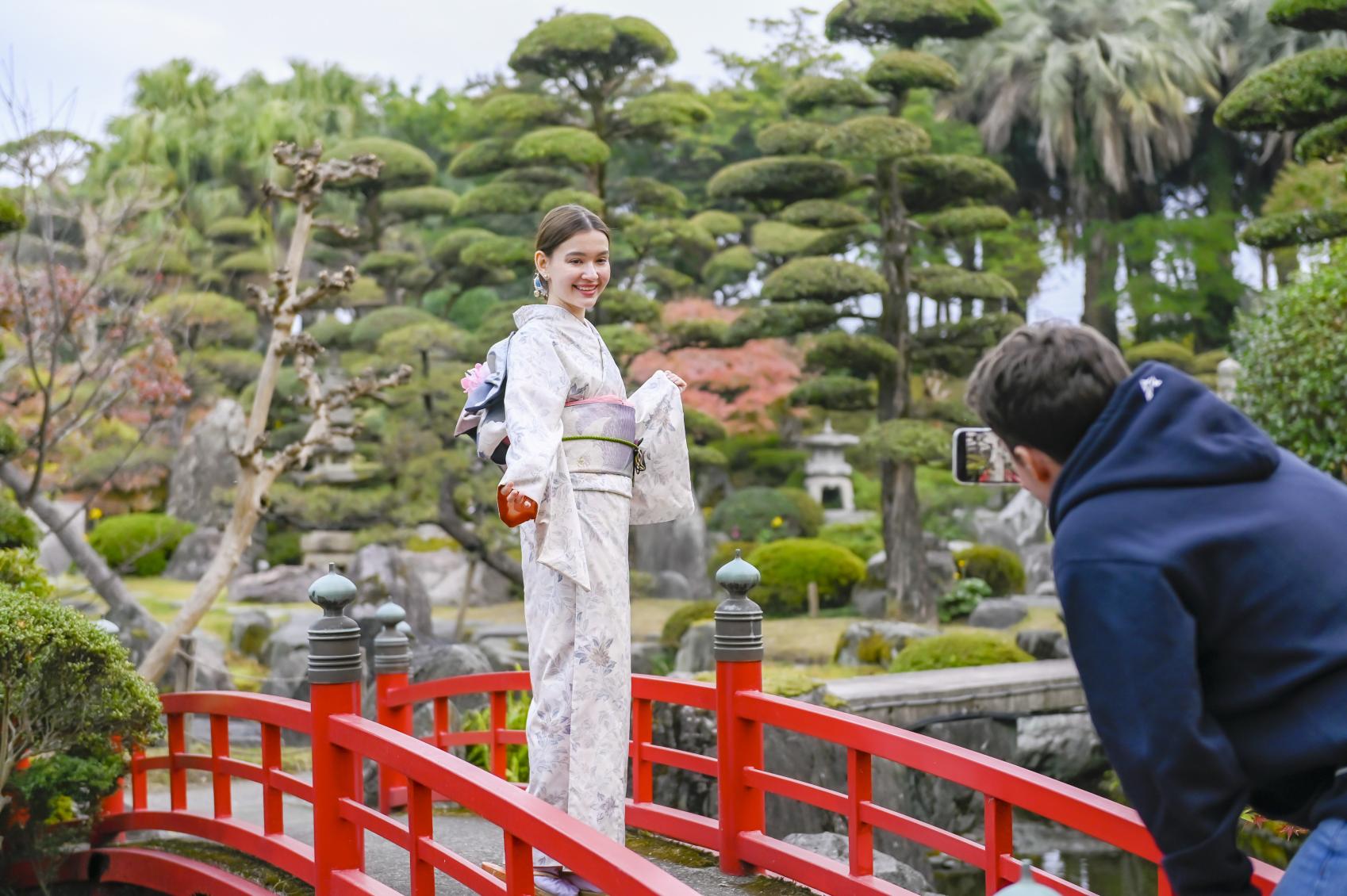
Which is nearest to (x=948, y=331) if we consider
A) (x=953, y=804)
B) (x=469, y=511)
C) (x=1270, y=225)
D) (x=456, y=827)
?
(x=1270, y=225)

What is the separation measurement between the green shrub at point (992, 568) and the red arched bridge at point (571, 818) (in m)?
10.9

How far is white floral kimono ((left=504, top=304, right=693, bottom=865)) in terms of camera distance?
3.20 meters

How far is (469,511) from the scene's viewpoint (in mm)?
13852

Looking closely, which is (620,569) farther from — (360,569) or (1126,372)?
(360,569)

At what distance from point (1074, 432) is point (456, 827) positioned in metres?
3.97

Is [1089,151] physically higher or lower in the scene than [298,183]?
higher

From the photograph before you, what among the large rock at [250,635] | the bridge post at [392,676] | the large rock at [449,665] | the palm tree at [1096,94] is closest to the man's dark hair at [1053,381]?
the bridge post at [392,676]

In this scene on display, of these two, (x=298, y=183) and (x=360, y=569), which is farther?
(x=360, y=569)

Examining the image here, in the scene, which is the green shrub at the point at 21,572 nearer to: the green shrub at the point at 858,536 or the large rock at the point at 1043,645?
the large rock at the point at 1043,645

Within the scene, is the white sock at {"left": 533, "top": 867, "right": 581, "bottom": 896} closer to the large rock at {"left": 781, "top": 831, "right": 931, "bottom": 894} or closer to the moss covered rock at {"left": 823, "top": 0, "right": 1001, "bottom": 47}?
the large rock at {"left": 781, "top": 831, "right": 931, "bottom": 894}

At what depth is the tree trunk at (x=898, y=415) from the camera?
43.7ft

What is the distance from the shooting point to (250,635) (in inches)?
510

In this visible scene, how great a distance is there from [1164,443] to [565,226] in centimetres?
196

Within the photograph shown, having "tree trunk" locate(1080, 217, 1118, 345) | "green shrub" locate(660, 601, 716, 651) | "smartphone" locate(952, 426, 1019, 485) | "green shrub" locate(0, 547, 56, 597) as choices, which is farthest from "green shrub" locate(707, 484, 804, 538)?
"smartphone" locate(952, 426, 1019, 485)
